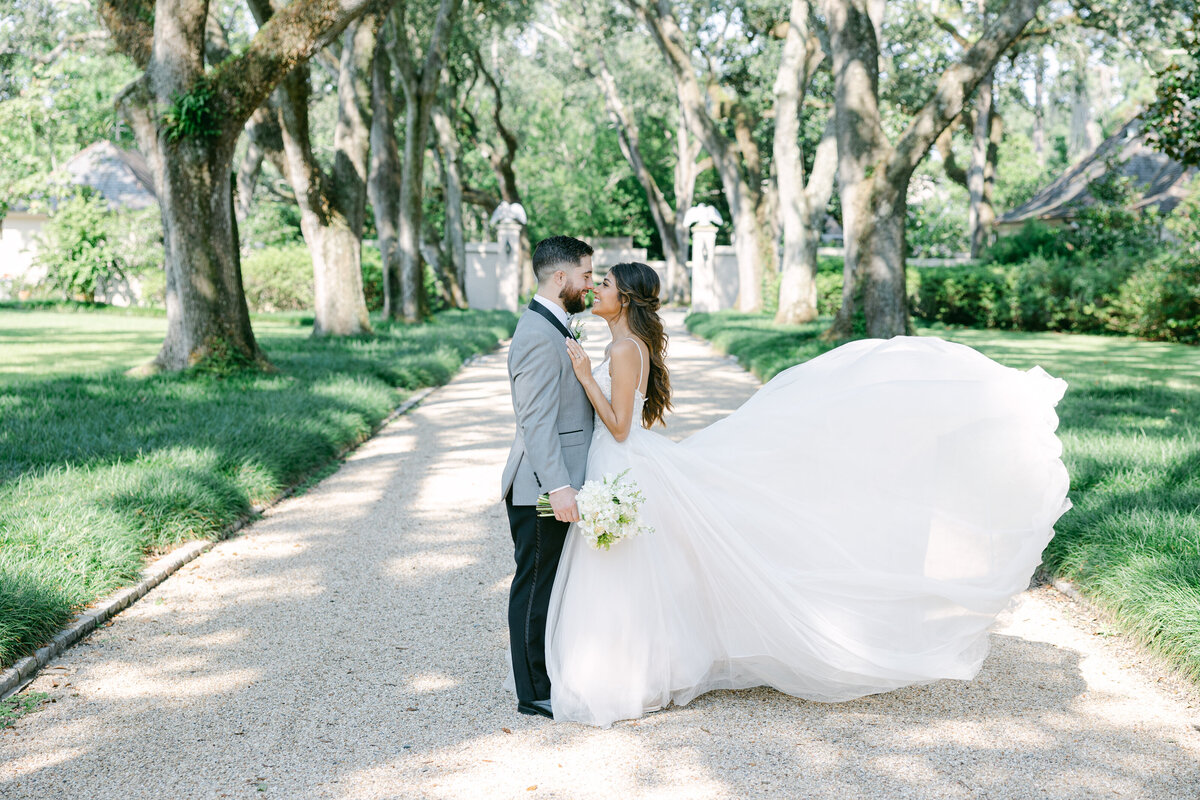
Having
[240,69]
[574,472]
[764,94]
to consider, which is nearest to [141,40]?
→ [240,69]

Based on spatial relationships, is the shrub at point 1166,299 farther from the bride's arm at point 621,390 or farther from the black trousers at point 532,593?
the black trousers at point 532,593

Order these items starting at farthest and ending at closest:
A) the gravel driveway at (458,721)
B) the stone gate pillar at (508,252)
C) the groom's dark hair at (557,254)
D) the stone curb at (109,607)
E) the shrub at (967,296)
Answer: the stone gate pillar at (508,252) < the shrub at (967,296) < the stone curb at (109,607) < the groom's dark hair at (557,254) < the gravel driveway at (458,721)

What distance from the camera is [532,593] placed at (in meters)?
4.25

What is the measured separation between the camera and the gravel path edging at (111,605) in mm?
4455

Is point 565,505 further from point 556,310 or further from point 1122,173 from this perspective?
point 1122,173

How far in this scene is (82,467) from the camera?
24.7ft

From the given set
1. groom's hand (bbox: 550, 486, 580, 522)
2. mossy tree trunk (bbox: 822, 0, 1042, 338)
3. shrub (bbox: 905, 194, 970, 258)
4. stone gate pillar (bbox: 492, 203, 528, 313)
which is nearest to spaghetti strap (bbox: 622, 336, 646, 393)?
groom's hand (bbox: 550, 486, 580, 522)

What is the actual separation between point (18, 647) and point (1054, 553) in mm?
5592

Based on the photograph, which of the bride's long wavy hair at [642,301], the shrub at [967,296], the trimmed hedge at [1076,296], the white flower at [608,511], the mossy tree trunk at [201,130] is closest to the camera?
the white flower at [608,511]

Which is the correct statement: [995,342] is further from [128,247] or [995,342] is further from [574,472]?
[128,247]

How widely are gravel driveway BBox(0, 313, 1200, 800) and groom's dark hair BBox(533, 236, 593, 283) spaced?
1.84 m

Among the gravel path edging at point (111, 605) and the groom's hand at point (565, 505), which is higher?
the groom's hand at point (565, 505)

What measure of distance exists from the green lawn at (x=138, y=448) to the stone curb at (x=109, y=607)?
6 centimetres

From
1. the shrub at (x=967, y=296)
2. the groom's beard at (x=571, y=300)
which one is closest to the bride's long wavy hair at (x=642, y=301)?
the groom's beard at (x=571, y=300)
